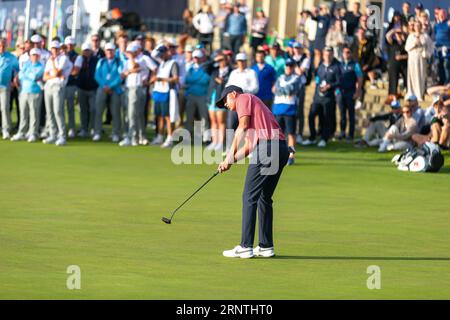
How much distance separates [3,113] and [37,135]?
1018 mm

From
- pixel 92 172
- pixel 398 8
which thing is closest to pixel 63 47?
pixel 92 172

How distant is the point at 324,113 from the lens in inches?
1131

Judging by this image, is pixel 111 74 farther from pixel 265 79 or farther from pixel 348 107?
pixel 348 107

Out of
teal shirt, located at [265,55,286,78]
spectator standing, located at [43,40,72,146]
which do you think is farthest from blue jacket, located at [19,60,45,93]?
teal shirt, located at [265,55,286,78]

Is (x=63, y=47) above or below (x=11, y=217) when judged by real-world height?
above

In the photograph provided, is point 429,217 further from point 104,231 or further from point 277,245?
point 104,231

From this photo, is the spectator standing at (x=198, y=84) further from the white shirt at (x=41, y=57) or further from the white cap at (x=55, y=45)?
the white shirt at (x=41, y=57)

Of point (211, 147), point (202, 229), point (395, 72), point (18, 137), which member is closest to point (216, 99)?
point (211, 147)

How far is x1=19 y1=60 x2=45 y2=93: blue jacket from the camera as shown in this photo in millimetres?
27312

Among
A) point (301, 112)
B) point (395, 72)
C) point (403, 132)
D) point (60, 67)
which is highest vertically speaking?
point (395, 72)

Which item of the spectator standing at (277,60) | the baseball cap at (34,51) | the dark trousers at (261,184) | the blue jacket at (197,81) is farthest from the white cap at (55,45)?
the dark trousers at (261,184)

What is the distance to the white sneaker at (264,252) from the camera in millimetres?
14375

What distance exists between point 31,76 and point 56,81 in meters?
0.60

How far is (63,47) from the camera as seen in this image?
27.8 metres
